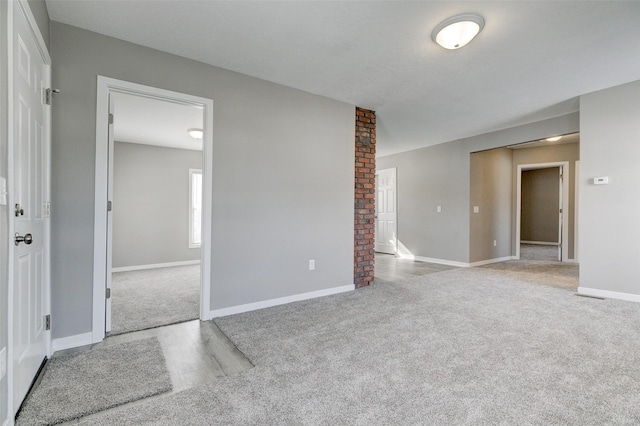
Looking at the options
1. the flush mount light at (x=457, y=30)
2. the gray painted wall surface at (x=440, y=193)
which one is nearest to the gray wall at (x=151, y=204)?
the gray painted wall surface at (x=440, y=193)

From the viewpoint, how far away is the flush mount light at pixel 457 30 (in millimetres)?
2160

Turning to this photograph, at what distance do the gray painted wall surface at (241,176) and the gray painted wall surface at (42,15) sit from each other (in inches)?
4.2

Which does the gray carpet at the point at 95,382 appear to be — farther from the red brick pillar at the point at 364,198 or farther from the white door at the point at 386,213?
the white door at the point at 386,213

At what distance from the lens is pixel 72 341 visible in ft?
7.45

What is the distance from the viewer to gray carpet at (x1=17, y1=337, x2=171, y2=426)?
1.53 meters

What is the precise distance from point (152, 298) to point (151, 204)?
106 inches

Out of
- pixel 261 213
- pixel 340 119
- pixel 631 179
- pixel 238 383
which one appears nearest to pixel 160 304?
pixel 261 213

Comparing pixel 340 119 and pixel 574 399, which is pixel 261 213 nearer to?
pixel 340 119

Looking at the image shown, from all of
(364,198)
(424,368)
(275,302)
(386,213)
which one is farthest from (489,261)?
(424,368)

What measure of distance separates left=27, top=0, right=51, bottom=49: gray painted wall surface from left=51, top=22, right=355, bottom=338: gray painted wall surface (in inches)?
4.2

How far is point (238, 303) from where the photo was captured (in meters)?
3.04

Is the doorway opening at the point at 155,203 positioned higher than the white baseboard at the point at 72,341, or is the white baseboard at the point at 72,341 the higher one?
the doorway opening at the point at 155,203

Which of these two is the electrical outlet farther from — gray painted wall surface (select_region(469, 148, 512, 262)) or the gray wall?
gray painted wall surface (select_region(469, 148, 512, 262))

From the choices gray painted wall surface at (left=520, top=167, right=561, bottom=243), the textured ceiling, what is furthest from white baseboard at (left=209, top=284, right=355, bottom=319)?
gray painted wall surface at (left=520, top=167, right=561, bottom=243)
